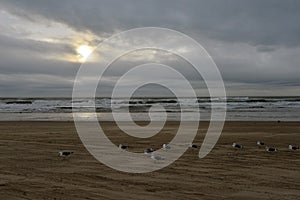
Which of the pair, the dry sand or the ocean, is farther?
the ocean

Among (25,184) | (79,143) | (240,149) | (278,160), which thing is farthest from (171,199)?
(79,143)

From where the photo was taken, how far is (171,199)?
5.59 metres

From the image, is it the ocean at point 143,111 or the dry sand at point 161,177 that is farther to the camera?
the ocean at point 143,111

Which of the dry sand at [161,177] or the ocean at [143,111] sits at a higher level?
the ocean at [143,111]

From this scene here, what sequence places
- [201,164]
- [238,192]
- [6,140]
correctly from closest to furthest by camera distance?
[238,192] < [201,164] < [6,140]

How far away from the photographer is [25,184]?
Result: 660 cm

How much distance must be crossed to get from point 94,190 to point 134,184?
824mm

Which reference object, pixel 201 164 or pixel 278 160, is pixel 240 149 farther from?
pixel 201 164

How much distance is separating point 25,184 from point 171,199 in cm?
296

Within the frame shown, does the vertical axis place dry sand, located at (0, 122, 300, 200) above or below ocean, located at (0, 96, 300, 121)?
below

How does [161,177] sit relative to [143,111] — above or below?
below

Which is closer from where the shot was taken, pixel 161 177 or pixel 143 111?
pixel 161 177

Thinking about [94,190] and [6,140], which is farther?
[6,140]

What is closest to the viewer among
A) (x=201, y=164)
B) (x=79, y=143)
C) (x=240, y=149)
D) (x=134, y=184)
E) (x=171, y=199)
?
(x=171, y=199)
